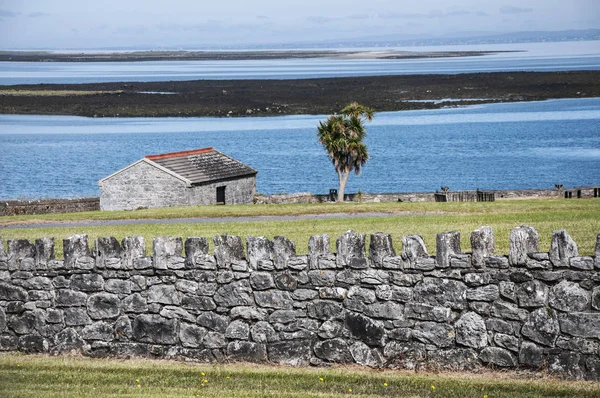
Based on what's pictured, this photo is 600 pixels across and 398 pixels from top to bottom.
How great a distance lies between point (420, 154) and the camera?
106250 mm

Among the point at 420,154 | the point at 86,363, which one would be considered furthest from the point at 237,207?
the point at 420,154

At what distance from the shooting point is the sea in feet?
281

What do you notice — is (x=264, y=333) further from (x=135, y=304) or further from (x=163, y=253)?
(x=135, y=304)

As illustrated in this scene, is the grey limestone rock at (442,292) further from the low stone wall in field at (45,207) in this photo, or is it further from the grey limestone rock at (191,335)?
the low stone wall in field at (45,207)

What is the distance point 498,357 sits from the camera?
10797mm

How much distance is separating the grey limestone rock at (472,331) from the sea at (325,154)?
217 feet

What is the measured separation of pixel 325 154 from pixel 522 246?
96350 mm

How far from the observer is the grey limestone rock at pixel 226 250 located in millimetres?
11625

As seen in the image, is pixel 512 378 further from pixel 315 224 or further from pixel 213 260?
pixel 315 224

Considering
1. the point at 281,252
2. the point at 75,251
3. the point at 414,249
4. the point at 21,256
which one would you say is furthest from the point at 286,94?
the point at 414,249

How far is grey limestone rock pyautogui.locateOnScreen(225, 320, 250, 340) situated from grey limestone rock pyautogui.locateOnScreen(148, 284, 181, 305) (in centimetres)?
78

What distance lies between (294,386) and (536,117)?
136957 mm

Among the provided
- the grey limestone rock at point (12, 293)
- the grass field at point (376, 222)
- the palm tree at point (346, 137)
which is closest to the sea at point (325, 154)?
the palm tree at point (346, 137)

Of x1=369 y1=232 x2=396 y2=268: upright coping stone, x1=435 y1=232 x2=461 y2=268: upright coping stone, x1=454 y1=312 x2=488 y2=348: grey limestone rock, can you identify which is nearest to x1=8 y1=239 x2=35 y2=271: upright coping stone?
x1=369 y1=232 x2=396 y2=268: upright coping stone
